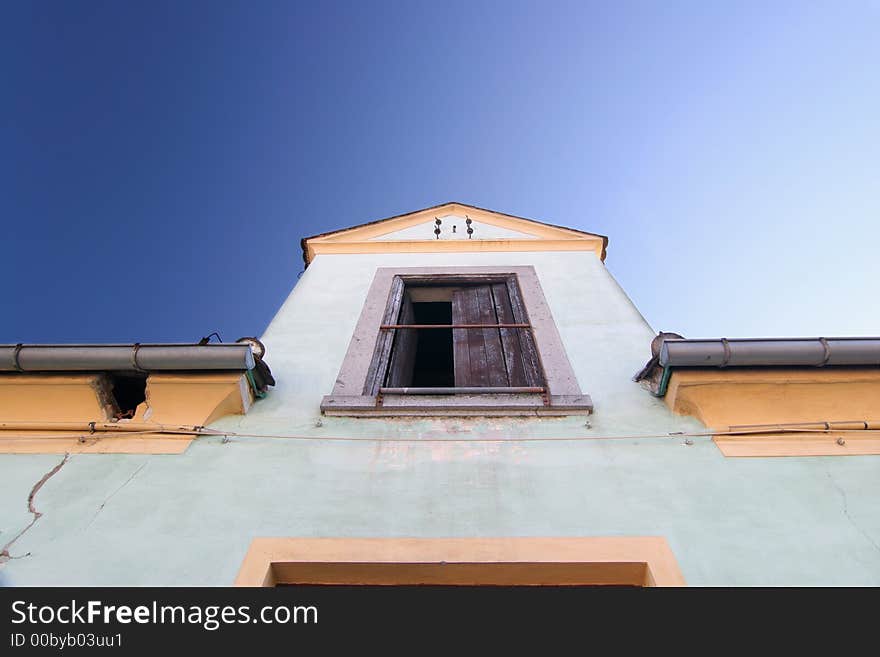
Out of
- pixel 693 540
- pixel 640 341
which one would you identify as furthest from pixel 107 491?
pixel 640 341

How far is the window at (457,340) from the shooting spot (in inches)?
206

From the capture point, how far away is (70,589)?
2.89 metres

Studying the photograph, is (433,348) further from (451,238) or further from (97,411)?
(97,411)

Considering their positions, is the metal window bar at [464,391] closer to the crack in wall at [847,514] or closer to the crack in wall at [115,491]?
the crack in wall at [115,491]

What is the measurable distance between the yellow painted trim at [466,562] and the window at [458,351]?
1.31 meters

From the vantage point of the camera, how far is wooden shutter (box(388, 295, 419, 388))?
17.9 ft

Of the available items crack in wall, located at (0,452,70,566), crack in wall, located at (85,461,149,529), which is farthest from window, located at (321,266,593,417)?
crack in wall, located at (0,452,70,566)

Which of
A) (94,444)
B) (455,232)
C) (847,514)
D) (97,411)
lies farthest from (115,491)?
(455,232)

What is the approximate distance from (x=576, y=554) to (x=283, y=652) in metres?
1.44

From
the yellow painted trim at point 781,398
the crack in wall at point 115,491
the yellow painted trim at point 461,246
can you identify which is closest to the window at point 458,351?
the yellow painted trim at point 461,246

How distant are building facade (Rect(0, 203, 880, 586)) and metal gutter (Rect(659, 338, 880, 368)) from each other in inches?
0.6

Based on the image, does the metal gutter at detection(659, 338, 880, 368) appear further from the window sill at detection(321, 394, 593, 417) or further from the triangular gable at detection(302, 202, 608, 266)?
the triangular gable at detection(302, 202, 608, 266)

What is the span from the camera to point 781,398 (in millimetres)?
4254

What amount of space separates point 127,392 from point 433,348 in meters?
3.84
